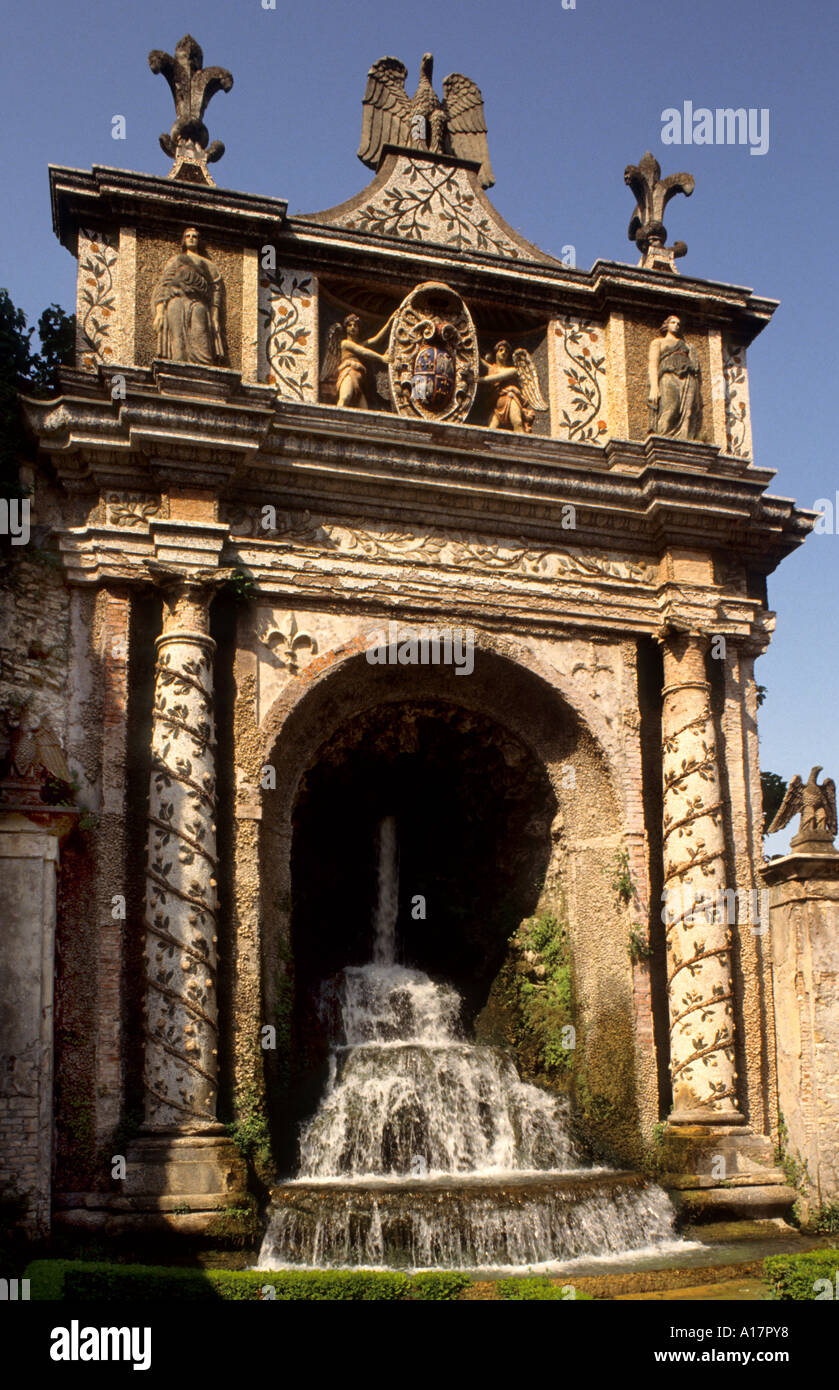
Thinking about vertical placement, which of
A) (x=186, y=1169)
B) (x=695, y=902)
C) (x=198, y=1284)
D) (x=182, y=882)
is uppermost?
(x=182, y=882)

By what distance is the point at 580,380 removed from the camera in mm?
15250

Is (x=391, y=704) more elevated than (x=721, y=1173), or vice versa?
(x=391, y=704)

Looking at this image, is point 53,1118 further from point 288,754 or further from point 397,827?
point 397,827

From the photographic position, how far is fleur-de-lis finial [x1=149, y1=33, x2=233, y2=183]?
1394 centimetres

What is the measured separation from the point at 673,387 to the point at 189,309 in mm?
5244

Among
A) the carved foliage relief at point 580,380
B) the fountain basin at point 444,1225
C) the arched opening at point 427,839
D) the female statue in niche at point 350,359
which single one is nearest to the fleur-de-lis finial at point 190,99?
the female statue in niche at point 350,359

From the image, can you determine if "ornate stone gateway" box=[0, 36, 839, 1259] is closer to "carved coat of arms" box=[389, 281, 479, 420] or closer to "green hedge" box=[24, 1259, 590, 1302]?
"carved coat of arms" box=[389, 281, 479, 420]

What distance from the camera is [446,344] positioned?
14703 mm

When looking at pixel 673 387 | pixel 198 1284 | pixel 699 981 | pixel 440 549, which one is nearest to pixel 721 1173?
pixel 699 981

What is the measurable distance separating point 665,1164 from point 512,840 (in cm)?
384

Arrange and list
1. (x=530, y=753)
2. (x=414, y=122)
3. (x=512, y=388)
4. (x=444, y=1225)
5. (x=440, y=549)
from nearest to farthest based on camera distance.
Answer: (x=444, y=1225) → (x=440, y=549) → (x=530, y=753) → (x=512, y=388) → (x=414, y=122)

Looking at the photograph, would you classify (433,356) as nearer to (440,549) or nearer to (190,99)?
(440,549)
